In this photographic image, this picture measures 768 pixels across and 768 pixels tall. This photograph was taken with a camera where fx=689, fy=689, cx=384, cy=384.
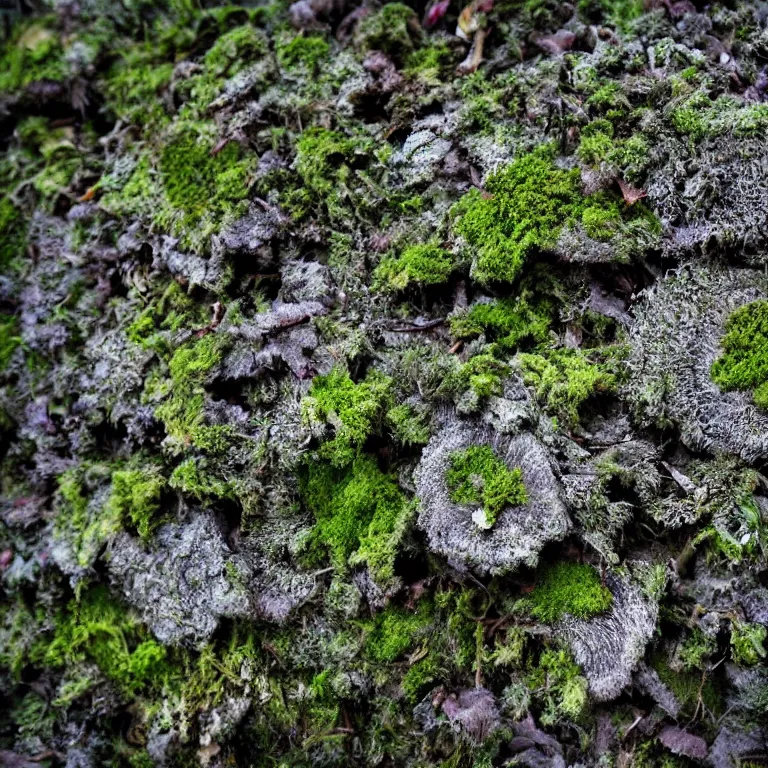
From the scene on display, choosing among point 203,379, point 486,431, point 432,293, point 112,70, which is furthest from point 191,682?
point 112,70

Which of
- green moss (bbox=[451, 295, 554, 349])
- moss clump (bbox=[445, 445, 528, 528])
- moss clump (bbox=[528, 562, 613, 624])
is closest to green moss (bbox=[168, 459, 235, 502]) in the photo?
moss clump (bbox=[445, 445, 528, 528])

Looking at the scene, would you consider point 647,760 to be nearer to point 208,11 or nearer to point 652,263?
point 652,263

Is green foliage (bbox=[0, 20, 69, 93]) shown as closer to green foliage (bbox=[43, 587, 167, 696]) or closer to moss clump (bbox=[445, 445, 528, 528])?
green foliage (bbox=[43, 587, 167, 696])

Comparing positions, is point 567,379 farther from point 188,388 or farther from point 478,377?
point 188,388

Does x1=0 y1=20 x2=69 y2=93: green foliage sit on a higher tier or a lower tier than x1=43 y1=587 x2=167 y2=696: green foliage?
higher

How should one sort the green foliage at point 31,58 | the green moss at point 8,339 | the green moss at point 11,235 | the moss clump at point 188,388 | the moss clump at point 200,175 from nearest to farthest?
the moss clump at point 188,388, the moss clump at point 200,175, the green moss at point 8,339, the green moss at point 11,235, the green foliage at point 31,58

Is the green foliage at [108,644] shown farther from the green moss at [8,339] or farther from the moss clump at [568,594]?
the moss clump at [568,594]

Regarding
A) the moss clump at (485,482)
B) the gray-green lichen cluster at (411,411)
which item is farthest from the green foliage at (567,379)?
the moss clump at (485,482)
